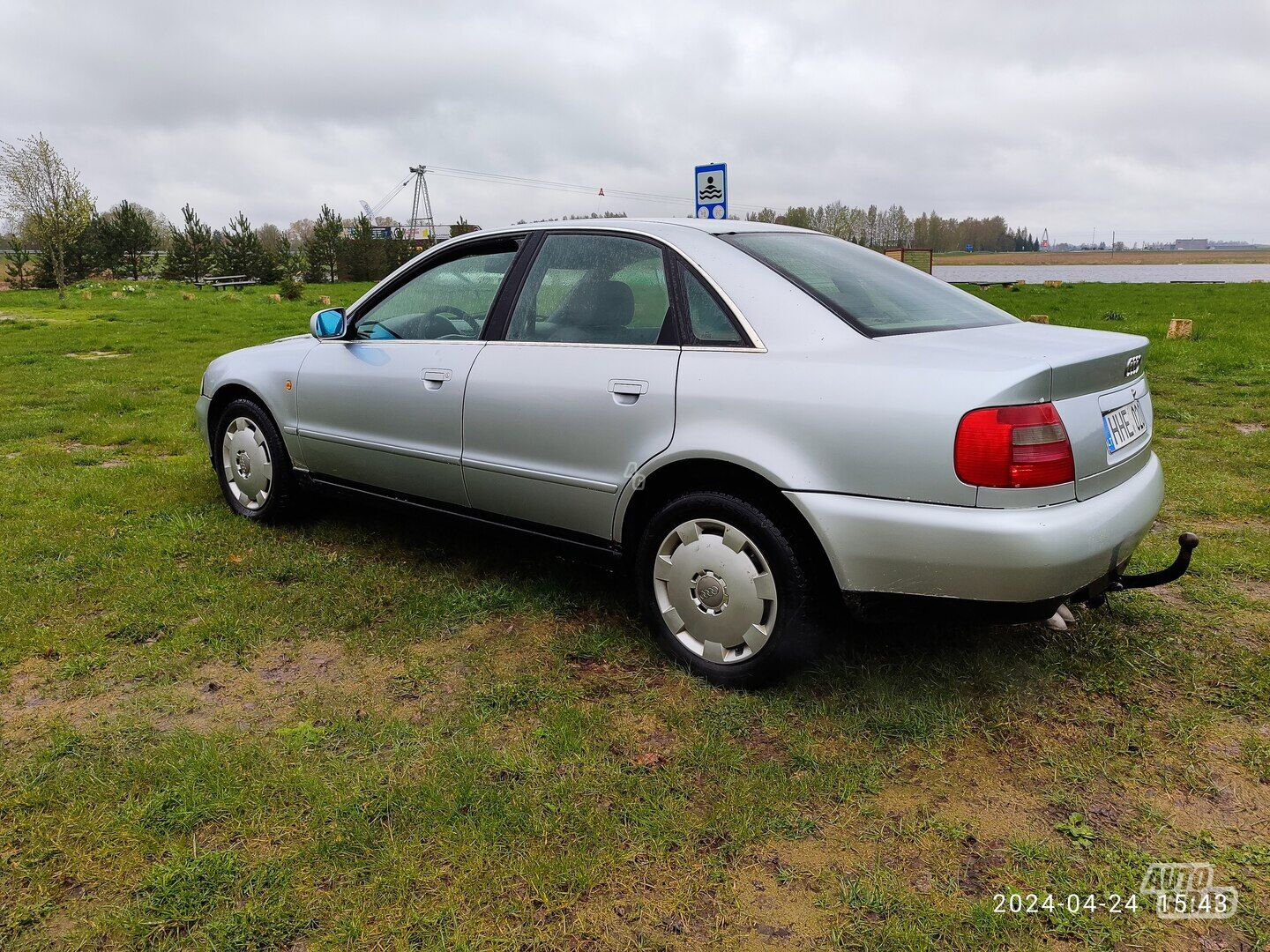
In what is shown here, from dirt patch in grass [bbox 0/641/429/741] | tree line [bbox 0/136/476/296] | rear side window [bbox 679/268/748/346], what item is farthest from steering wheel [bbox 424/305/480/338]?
tree line [bbox 0/136/476/296]

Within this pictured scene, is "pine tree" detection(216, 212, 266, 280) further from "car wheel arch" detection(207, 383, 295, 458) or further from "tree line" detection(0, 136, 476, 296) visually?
"car wheel arch" detection(207, 383, 295, 458)

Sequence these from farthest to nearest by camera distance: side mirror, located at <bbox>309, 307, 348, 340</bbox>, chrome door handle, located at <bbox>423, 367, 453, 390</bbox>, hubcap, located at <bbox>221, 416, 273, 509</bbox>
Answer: hubcap, located at <bbox>221, 416, 273, 509</bbox> < side mirror, located at <bbox>309, 307, 348, 340</bbox> < chrome door handle, located at <bbox>423, 367, 453, 390</bbox>

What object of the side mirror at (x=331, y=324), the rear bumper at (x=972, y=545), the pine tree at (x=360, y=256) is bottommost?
the rear bumper at (x=972, y=545)

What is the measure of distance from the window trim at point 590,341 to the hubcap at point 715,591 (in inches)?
27.6

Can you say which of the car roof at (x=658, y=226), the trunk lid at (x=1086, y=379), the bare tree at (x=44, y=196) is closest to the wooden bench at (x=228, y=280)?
the bare tree at (x=44, y=196)

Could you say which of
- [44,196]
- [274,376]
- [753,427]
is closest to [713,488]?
[753,427]

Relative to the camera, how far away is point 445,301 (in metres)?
4.04

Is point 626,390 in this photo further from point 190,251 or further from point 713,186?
point 190,251

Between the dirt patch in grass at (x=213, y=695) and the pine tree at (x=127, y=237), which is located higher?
the pine tree at (x=127, y=237)

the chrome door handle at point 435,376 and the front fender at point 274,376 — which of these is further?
the front fender at point 274,376

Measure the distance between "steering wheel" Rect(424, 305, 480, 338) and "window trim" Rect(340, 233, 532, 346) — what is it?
63 millimetres

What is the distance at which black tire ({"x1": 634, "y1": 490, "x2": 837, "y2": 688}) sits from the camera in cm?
279

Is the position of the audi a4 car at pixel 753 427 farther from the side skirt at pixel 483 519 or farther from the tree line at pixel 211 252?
the tree line at pixel 211 252

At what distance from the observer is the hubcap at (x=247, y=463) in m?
4.77
